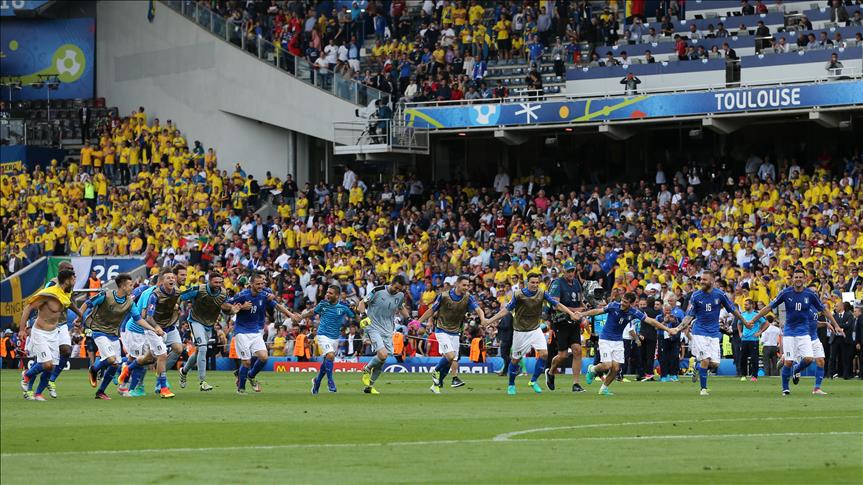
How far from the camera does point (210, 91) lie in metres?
59.4

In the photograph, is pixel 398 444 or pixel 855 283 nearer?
pixel 398 444

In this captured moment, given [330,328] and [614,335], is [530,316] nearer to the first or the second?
[614,335]

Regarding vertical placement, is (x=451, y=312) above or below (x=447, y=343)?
above

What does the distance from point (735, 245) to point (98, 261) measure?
24.4 m

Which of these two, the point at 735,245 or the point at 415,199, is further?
the point at 415,199

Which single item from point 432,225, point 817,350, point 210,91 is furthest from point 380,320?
point 210,91

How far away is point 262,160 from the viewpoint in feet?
192

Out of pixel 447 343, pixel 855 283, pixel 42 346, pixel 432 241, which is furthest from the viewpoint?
pixel 432 241

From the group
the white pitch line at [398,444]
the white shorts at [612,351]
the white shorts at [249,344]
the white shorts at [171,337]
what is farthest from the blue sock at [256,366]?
the white pitch line at [398,444]

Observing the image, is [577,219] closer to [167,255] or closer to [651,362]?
[651,362]

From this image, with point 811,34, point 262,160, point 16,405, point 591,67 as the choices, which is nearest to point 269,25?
point 262,160

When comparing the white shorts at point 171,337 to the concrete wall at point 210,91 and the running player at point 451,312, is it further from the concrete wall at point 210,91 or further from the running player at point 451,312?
the concrete wall at point 210,91

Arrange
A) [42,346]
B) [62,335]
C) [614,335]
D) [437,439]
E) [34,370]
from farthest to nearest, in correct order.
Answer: [614,335] → [62,335] → [34,370] → [42,346] → [437,439]

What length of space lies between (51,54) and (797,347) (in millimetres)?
46580
